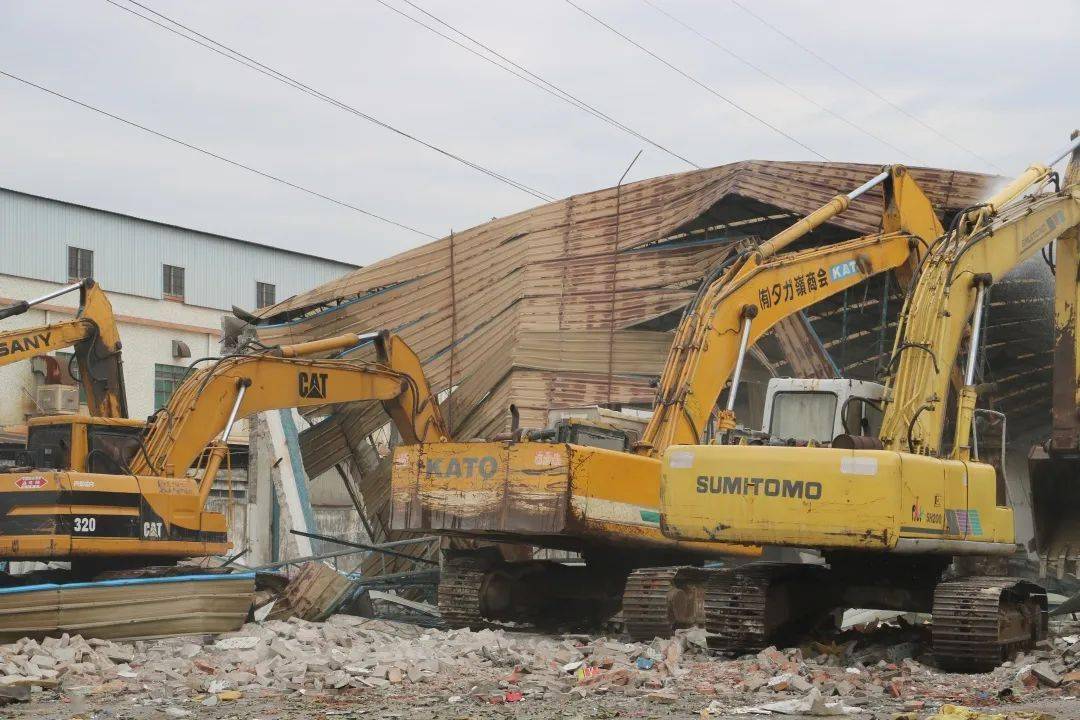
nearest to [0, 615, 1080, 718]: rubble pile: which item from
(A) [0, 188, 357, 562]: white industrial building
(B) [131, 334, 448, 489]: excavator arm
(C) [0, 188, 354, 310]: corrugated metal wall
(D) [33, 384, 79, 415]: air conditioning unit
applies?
(B) [131, 334, 448, 489]: excavator arm

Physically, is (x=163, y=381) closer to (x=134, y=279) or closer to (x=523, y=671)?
(x=134, y=279)

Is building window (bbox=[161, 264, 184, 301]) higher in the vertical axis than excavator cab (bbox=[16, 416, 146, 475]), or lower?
higher

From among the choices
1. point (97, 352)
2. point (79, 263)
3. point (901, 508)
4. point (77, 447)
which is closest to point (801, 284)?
point (901, 508)

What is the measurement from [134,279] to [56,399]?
21.2ft

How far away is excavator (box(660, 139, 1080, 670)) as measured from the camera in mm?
12398

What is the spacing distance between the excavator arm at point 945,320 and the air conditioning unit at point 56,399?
30607 millimetres

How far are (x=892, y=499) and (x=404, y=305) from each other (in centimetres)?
1468

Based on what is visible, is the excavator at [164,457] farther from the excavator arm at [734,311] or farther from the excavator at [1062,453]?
the excavator at [1062,453]

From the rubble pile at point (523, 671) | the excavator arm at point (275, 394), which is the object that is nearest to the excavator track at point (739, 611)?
the rubble pile at point (523, 671)

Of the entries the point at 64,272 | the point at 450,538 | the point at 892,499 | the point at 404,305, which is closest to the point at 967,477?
the point at 892,499

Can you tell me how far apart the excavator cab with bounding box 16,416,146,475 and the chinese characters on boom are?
8.38m

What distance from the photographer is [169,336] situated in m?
46.0

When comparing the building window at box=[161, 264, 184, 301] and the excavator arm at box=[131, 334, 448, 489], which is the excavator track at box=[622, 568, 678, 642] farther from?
the building window at box=[161, 264, 184, 301]

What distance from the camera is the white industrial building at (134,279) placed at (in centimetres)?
4222
